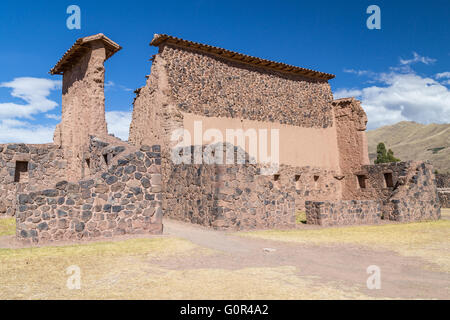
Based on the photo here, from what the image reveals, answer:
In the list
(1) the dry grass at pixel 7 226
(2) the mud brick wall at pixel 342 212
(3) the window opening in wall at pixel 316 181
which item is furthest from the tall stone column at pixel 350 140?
(1) the dry grass at pixel 7 226

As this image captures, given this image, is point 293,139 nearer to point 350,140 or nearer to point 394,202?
point 350,140

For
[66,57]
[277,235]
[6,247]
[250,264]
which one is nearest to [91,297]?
[250,264]

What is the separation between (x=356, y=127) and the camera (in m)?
24.3

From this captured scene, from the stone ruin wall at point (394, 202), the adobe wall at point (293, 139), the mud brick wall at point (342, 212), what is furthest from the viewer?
the adobe wall at point (293, 139)

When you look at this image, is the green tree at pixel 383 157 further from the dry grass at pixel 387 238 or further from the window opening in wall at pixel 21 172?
the window opening in wall at pixel 21 172

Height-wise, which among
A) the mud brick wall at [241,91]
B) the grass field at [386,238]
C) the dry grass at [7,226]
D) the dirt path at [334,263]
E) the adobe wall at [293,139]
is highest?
the mud brick wall at [241,91]

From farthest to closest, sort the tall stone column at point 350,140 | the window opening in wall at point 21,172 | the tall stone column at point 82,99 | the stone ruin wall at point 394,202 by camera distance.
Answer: the tall stone column at point 350,140 < the window opening in wall at point 21,172 < the stone ruin wall at point 394,202 < the tall stone column at point 82,99

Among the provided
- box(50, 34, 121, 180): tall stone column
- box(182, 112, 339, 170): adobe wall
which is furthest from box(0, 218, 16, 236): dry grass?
box(182, 112, 339, 170): adobe wall

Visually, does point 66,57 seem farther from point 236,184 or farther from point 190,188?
point 236,184

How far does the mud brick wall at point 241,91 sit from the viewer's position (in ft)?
58.5

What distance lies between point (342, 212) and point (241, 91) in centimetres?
858

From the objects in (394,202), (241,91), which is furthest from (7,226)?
(394,202)

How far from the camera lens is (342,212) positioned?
50.8 feet

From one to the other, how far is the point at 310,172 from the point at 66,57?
14.9 metres
